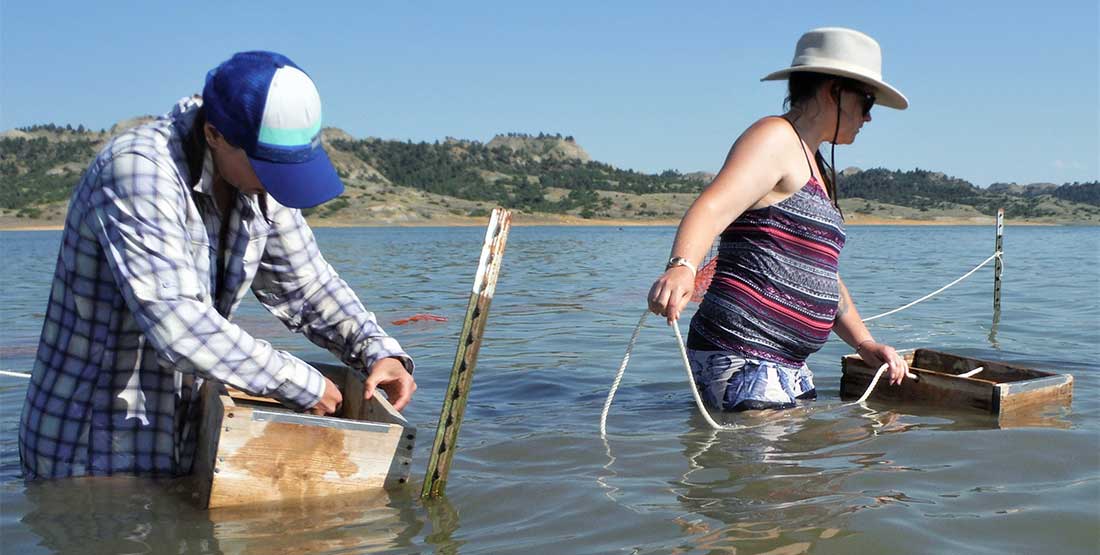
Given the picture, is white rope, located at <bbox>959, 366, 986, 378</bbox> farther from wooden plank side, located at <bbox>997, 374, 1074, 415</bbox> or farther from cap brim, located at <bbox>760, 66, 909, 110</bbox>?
cap brim, located at <bbox>760, 66, 909, 110</bbox>

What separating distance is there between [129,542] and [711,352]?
2.44 metres

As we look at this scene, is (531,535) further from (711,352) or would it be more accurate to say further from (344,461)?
(711,352)

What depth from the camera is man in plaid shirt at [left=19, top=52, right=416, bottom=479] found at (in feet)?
8.67

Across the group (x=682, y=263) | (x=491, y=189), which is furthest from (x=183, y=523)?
(x=491, y=189)

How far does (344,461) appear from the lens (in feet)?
10.3

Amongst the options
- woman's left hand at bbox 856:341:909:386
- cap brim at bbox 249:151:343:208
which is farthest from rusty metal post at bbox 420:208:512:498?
woman's left hand at bbox 856:341:909:386

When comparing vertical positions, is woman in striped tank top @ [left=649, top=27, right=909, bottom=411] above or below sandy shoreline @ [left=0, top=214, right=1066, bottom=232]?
above

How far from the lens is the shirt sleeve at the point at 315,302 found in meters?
3.40

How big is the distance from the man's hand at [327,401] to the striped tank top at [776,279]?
1.77 metres

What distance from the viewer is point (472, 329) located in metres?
3.26

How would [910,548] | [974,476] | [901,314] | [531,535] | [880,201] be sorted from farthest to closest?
[880,201] → [901,314] → [974,476] → [531,535] → [910,548]

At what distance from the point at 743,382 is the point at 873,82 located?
137 centimetres

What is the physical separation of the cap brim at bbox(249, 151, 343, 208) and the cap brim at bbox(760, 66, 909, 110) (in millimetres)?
2074

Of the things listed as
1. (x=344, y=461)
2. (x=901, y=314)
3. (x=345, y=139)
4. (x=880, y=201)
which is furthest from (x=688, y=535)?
(x=345, y=139)
